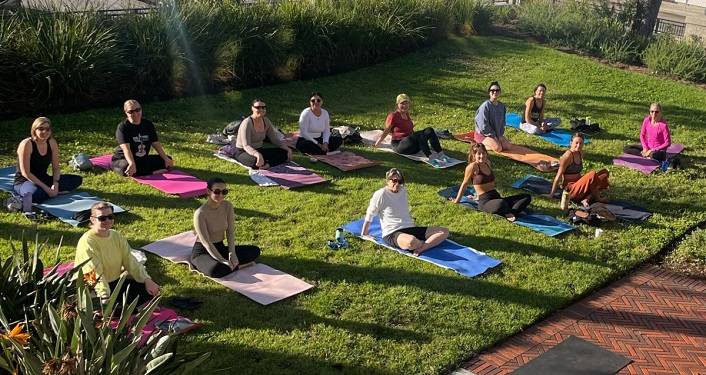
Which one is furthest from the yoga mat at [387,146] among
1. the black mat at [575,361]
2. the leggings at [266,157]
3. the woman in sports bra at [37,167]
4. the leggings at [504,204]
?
the woman in sports bra at [37,167]

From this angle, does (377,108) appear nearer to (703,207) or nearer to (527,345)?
(703,207)

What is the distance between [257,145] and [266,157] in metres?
0.32

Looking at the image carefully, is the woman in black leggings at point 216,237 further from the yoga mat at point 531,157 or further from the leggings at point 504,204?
the yoga mat at point 531,157

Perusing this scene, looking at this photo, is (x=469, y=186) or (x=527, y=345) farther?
(x=469, y=186)

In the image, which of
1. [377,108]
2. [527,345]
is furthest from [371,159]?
[527,345]

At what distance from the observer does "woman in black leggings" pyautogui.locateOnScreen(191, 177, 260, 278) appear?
7.77m

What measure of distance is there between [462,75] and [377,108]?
3.76 meters

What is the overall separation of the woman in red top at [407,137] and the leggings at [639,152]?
140 inches

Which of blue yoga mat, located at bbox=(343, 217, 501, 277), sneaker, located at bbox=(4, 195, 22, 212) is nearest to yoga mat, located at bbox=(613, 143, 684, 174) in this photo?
blue yoga mat, located at bbox=(343, 217, 501, 277)

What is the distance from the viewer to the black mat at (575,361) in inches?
271

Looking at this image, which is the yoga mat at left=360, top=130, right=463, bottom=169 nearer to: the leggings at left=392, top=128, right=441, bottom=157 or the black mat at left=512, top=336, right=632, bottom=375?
the leggings at left=392, top=128, right=441, bottom=157

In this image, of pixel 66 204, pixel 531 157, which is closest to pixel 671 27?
pixel 531 157

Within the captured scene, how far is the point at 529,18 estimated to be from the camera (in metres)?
22.9

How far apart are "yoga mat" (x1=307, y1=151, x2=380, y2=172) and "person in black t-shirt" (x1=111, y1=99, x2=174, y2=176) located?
2551mm
